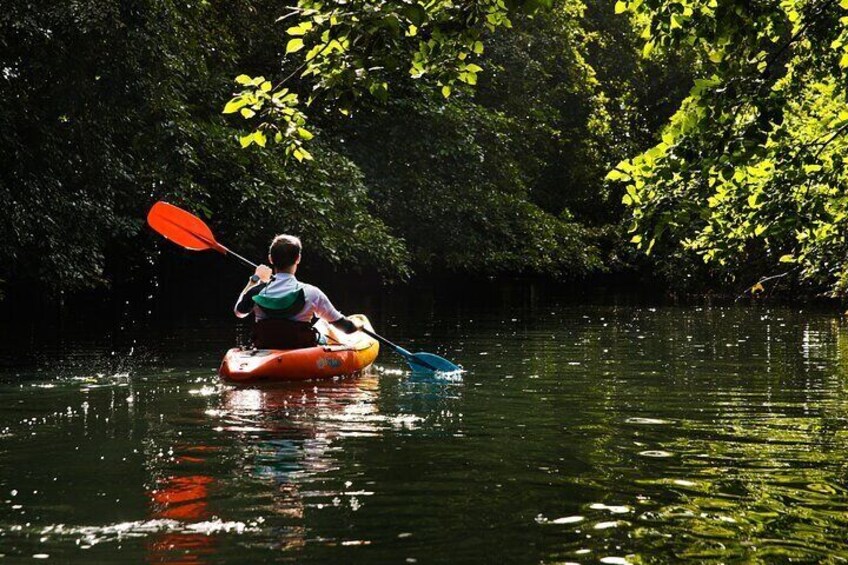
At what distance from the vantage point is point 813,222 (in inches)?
372

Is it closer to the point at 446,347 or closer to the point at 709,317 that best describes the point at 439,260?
the point at 709,317

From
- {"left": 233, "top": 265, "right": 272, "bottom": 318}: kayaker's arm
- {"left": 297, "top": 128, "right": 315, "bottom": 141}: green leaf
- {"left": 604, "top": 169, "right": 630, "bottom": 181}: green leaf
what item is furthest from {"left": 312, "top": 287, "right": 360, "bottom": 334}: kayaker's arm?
{"left": 297, "top": 128, "right": 315, "bottom": 141}: green leaf

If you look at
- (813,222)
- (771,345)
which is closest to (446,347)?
(771,345)

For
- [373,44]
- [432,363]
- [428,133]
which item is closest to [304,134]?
[373,44]

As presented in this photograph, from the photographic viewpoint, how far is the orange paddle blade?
13234 mm

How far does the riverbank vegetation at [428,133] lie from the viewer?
730 centimetres

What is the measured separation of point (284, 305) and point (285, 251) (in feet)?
1.60

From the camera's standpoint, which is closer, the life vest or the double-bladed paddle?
the life vest

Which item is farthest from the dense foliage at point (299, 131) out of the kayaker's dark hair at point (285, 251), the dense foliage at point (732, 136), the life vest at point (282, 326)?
the life vest at point (282, 326)

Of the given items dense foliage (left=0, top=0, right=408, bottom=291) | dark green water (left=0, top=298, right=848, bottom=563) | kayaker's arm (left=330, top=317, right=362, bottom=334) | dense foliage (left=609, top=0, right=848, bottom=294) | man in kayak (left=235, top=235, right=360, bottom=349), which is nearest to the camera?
dark green water (left=0, top=298, right=848, bottom=563)

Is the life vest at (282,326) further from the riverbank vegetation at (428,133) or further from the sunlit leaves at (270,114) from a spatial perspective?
the sunlit leaves at (270,114)

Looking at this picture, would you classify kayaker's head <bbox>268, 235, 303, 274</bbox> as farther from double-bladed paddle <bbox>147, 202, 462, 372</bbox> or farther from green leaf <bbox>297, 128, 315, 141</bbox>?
green leaf <bbox>297, 128, 315, 141</bbox>

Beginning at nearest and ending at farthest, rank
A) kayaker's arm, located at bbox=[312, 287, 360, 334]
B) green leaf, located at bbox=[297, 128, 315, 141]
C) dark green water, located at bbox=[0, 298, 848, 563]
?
dark green water, located at bbox=[0, 298, 848, 563] < green leaf, located at bbox=[297, 128, 315, 141] < kayaker's arm, located at bbox=[312, 287, 360, 334]

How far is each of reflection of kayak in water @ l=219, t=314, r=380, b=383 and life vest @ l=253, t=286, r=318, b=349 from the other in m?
0.11
